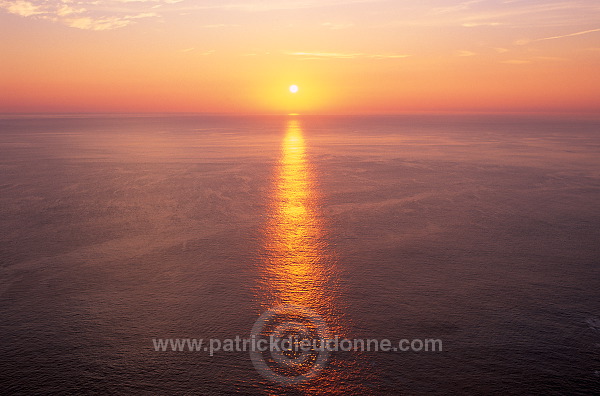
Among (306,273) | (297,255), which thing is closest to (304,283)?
(306,273)

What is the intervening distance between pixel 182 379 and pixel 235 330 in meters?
3.73

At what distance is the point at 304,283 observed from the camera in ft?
81.7

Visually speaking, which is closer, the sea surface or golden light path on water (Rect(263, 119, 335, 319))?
the sea surface

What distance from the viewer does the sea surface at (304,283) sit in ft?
57.3

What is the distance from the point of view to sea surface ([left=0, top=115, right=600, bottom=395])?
1747 centimetres

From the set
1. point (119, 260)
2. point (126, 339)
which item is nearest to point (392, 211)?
point (119, 260)

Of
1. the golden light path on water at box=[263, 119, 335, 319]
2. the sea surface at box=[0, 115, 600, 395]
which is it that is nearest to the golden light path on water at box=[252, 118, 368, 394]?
the golden light path on water at box=[263, 119, 335, 319]

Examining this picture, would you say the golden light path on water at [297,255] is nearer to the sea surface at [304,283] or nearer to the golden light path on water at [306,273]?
the golden light path on water at [306,273]

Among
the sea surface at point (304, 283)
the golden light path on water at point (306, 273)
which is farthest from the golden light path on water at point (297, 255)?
the sea surface at point (304, 283)

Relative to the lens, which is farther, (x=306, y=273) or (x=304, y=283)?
(x=306, y=273)

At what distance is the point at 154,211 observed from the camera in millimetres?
39781

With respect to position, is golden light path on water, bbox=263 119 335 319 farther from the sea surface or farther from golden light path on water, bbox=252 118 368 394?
the sea surface

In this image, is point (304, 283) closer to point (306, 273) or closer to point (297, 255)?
point (306, 273)

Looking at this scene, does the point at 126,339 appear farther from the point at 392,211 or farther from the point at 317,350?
the point at 392,211
